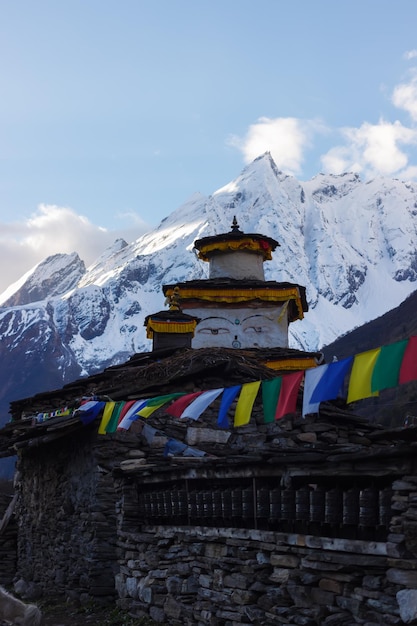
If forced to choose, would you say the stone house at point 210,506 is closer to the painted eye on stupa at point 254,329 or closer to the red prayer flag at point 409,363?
the red prayer flag at point 409,363

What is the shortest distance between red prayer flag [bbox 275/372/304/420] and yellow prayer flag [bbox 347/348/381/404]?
4.26ft

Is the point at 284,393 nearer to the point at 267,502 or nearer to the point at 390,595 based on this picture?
the point at 267,502

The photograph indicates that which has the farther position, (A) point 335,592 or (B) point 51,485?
(B) point 51,485

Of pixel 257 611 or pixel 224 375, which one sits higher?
pixel 224 375

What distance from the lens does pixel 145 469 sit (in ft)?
39.1

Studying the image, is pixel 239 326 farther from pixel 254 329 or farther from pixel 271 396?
pixel 271 396

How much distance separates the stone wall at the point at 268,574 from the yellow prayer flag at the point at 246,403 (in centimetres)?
130

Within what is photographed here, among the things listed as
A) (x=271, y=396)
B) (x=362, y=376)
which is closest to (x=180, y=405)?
(x=271, y=396)

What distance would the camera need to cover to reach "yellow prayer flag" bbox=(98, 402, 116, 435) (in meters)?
12.9

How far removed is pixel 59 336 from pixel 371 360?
18128 centimetres

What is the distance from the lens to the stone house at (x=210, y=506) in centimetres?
743

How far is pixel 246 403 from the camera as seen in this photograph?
10.2 m

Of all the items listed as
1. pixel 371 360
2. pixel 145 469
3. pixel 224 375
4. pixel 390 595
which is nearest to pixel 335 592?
pixel 390 595

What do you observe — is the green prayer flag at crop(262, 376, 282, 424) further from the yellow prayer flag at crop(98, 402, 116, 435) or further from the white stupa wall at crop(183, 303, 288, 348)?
the white stupa wall at crop(183, 303, 288, 348)
